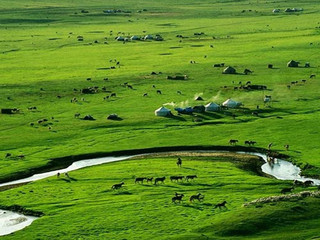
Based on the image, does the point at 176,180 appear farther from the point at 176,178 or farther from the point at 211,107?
the point at 211,107

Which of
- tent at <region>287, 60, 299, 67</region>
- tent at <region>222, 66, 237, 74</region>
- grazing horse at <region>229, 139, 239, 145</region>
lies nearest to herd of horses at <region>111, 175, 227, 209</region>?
grazing horse at <region>229, 139, 239, 145</region>

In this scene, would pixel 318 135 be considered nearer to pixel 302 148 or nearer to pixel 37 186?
pixel 302 148

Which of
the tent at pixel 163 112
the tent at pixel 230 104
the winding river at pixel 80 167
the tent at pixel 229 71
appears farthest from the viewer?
the tent at pixel 229 71

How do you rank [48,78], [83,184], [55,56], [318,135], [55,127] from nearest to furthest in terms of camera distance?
1. [83,184]
2. [318,135]
3. [55,127]
4. [48,78]
5. [55,56]

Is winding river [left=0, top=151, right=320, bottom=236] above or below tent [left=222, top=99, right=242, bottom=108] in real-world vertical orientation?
below

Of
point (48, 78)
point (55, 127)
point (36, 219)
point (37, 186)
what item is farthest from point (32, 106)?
point (36, 219)

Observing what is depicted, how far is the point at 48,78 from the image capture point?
440 feet

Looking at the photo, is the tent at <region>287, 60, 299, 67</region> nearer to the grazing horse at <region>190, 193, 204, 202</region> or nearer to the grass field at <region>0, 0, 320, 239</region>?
the grass field at <region>0, 0, 320, 239</region>

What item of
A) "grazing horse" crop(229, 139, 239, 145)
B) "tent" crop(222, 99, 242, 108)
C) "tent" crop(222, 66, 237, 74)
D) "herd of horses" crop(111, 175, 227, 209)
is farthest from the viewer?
"tent" crop(222, 66, 237, 74)

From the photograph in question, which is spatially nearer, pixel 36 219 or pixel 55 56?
pixel 36 219

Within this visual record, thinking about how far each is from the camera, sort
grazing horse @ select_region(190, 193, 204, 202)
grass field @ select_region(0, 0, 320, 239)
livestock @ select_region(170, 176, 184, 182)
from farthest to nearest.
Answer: livestock @ select_region(170, 176, 184, 182)
grass field @ select_region(0, 0, 320, 239)
grazing horse @ select_region(190, 193, 204, 202)

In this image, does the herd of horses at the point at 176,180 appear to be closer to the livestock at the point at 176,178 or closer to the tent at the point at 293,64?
the livestock at the point at 176,178

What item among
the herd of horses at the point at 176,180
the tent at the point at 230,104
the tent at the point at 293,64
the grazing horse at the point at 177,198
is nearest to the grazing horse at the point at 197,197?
the herd of horses at the point at 176,180

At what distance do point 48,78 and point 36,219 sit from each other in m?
77.6
